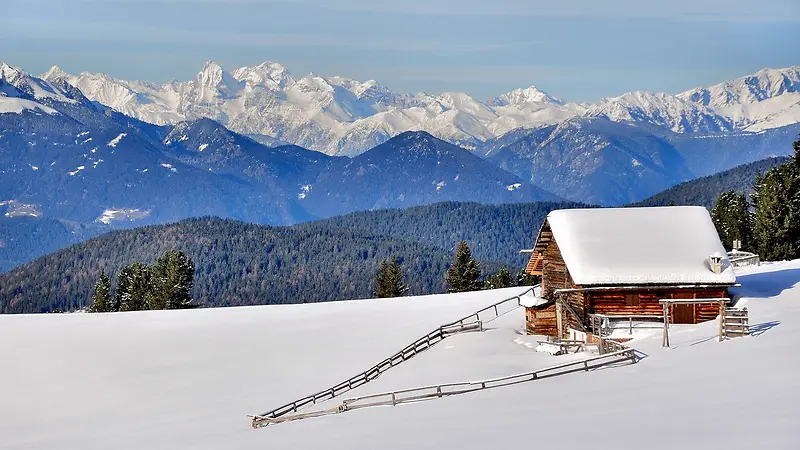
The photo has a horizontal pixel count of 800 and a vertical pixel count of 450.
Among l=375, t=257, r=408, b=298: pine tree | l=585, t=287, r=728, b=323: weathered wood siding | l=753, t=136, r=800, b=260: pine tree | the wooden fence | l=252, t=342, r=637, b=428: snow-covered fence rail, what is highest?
l=753, t=136, r=800, b=260: pine tree

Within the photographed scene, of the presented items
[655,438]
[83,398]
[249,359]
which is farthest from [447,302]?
[655,438]

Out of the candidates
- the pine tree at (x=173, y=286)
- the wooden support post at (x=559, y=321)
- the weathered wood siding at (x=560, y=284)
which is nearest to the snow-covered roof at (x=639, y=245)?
the weathered wood siding at (x=560, y=284)

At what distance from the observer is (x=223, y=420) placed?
40.4m

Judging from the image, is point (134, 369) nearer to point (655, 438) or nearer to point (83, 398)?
point (83, 398)

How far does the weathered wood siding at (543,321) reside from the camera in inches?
1966

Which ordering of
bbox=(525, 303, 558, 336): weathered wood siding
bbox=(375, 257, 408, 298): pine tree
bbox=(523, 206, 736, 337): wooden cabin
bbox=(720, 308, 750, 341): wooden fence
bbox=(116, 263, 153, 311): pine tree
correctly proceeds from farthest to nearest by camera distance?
bbox=(375, 257, 408, 298): pine tree < bbox=(116, 263, 153, 311): pine tree < bbox=(525, 303, 558, 336): weathered wood siding < bbox=(523, 206, 736, 337): wooden cabin < bbox=(720, 308, 750, 341): wooden fence

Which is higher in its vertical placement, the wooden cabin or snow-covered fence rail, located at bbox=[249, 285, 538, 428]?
the wooden cabin

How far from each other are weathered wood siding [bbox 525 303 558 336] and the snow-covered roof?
383cm

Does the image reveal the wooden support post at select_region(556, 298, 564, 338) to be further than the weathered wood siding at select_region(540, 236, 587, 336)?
Yes

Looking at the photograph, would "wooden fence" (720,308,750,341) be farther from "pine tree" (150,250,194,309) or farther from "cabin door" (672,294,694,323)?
"pine tree" (150,250,194,309)

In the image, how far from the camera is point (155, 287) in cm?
9775

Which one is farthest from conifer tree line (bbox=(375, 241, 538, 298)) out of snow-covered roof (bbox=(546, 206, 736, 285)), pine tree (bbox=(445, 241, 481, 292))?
snow-covered roof (bbox=(546, 206, 736, 285))

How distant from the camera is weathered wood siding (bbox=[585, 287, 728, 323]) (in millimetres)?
45531

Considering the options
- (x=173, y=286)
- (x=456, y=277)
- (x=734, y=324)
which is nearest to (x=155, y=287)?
(x=173, y=286)
